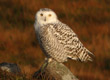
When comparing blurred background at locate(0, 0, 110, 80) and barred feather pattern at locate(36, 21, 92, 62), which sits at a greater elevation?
barred feather pattern at locate(36, 21, 92, 62)

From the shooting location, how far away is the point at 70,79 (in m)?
6.53

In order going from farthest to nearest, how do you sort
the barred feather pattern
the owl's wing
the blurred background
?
1. the blurred background
2. the owl's wing
3. the barred feather pattern

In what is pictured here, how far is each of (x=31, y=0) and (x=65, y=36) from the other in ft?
23.2

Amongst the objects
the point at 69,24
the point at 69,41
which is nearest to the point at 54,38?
the point at 69,41

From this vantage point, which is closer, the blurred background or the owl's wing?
the owl's wing

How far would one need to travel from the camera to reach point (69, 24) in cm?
1218

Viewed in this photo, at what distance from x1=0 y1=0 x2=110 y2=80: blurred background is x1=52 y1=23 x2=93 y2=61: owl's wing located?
1761mm

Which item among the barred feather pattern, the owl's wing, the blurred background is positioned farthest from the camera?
the blurred background

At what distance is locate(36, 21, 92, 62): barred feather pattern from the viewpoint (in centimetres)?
646

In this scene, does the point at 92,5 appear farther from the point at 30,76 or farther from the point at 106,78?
the point at 30,76

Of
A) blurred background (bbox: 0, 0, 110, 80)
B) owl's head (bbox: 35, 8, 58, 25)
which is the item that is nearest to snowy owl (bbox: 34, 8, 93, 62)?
owl's head (bbox: 35, 8, 58, 25)

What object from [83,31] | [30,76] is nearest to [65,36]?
[30,76]

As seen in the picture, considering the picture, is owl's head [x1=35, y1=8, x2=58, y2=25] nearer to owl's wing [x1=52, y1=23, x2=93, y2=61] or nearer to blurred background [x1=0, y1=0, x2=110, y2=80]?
owl's wing [x1=52, y1=23, x2=93, y2=61]

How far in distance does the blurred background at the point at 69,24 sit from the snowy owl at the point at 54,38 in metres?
1.91
